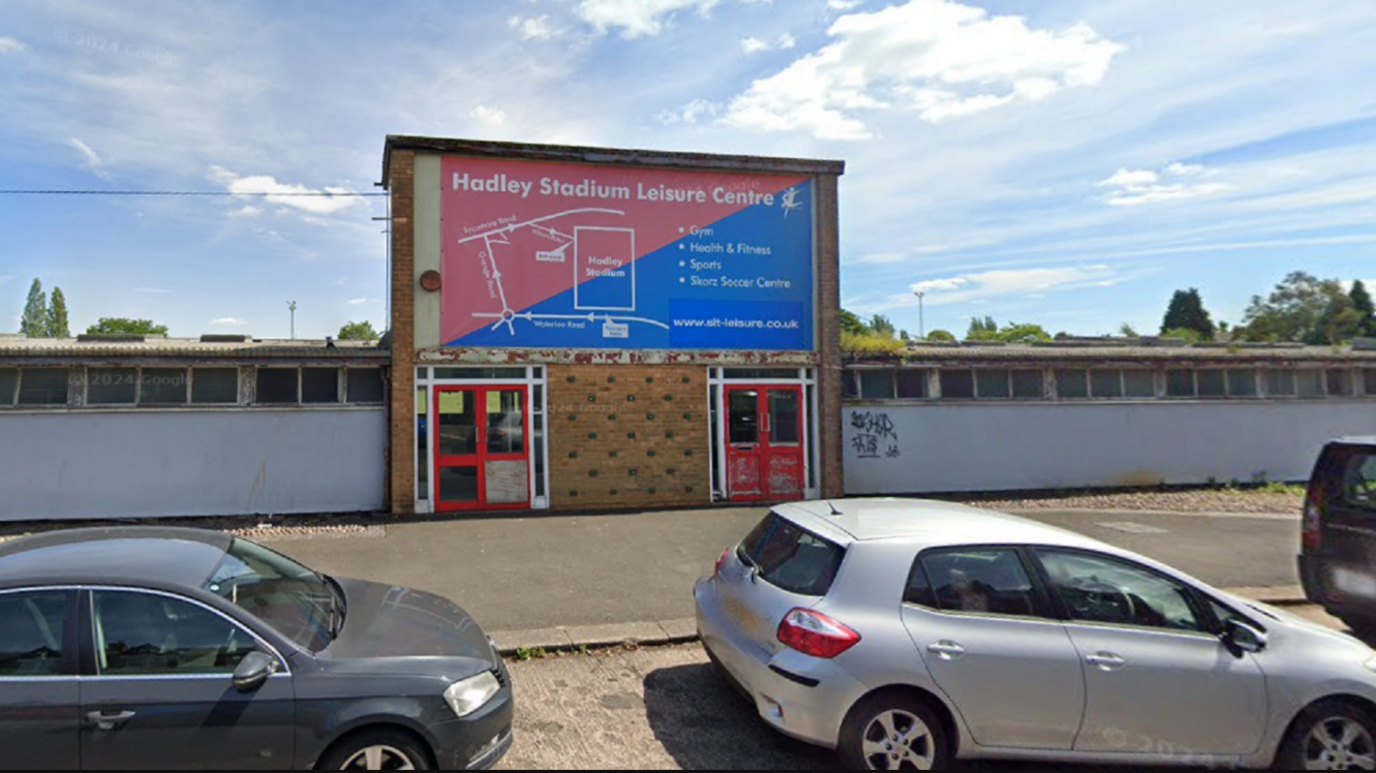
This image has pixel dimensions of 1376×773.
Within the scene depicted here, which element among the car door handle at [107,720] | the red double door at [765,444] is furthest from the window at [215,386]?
the car door handle at [107,720]

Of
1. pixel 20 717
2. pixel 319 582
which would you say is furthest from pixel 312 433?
Answer: pixel 20 717

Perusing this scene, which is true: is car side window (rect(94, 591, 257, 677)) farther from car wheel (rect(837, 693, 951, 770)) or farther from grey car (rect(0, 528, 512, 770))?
car wheel (rect(837, 693, 951, 770))

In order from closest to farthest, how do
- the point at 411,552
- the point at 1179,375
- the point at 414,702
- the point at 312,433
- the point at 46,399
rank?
the point at 414,702
the point at 411,552
the point at 46,399
the point at 312,433
the point at 1179,375

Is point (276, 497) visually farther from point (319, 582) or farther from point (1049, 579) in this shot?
point (1049, 579)

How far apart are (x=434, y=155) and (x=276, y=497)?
241 inches

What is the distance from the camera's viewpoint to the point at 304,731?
121 inches

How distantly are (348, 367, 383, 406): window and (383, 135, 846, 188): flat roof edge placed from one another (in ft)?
10.5

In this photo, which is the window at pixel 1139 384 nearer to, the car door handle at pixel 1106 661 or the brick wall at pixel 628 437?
the brick wall at pixel 628 437

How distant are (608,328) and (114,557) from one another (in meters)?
8.99

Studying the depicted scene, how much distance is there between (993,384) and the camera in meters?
14.2

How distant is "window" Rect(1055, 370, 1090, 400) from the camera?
14500 millimetres

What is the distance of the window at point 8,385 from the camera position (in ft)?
34.2

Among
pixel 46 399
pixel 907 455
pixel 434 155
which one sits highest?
pixel 434 155

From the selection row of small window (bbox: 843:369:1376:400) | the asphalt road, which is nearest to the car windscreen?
the asphalt road
